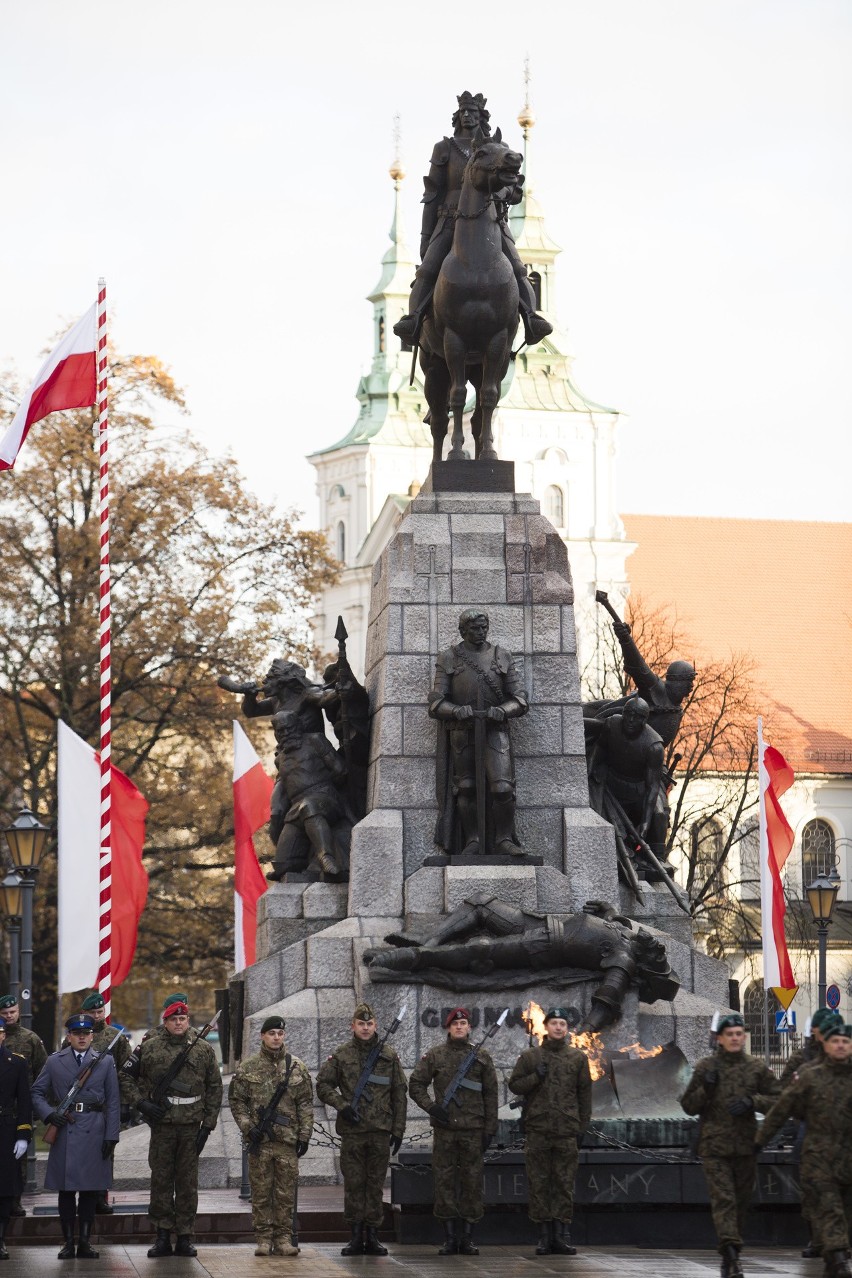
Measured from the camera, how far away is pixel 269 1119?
47.7 feet

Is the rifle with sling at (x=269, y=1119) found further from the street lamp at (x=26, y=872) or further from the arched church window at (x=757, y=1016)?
the arched church window at (x=757, y=1016)

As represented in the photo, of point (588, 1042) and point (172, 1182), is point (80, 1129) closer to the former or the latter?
point (172, 1182)

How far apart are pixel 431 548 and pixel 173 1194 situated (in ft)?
22.1

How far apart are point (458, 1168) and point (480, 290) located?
318 inches

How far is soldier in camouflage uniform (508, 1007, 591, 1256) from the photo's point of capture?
14.5 meters

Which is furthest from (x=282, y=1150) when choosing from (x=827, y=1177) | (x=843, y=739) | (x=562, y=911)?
(x=843, y=739)

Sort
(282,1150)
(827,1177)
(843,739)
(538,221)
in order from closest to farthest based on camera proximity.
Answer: (827,1177) → (282,1150) → (843,739) → (538,221)

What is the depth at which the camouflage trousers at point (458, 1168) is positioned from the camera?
14.7m

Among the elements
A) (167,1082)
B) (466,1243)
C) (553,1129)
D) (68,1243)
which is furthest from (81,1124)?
(553,1129)

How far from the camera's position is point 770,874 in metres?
27.5

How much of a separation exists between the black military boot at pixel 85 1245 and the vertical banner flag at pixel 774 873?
12.9m

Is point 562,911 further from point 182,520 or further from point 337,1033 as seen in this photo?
point 182,520

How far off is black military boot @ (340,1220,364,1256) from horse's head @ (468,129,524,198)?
8.94m

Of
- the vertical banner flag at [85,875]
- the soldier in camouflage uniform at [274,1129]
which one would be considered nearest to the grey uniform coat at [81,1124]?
the soldier in camouflage uniform at [274,1129]
